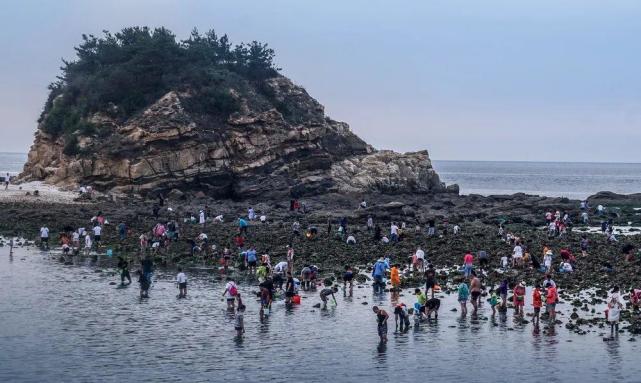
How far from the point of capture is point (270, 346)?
27.5 m

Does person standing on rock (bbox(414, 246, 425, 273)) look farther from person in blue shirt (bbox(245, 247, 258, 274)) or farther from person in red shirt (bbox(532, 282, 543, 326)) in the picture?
person in red shirt (bbox(532, 282, 543, 326))

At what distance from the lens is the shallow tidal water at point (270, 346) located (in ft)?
80.0

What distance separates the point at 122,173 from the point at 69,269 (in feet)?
110

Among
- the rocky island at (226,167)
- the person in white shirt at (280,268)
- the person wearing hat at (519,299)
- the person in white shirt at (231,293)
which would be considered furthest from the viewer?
the rocky island at (226,167)

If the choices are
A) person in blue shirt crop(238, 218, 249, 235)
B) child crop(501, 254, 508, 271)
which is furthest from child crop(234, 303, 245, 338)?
person in blue shirt crop(238, 218, 249, 235)

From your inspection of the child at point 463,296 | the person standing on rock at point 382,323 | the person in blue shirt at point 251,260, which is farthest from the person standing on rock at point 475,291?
the person in blue shirt at point 251,260

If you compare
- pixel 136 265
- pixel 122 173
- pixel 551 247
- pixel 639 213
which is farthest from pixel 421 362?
pixel 639 213

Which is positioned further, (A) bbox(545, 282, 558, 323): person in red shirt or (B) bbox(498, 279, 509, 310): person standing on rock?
(B) bbox(498, 279, 509, 310): person standing on rock

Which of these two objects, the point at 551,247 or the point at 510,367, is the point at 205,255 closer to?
the point at 551,247

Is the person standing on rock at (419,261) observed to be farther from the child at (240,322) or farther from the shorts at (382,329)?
the child at (240,322)

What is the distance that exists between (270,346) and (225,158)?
53143 millimetres

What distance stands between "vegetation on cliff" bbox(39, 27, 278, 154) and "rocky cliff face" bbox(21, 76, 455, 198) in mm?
1394

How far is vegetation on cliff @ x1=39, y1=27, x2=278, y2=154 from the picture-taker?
273 ft

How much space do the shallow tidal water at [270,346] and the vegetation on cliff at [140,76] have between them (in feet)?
161
